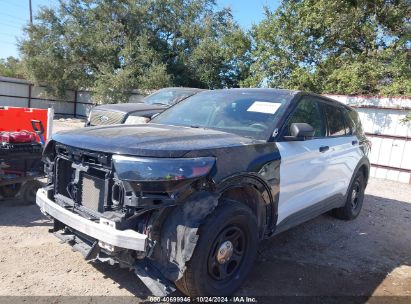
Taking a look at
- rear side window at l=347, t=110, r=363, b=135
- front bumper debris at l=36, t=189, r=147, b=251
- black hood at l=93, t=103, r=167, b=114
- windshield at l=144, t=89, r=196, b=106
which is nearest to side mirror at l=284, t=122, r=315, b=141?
front bumper debris at l=36, t=189, r=147, b=251

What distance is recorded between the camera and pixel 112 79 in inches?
883

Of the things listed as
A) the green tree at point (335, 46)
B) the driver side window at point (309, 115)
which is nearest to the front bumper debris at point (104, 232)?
the driver side window at point (309, 115)

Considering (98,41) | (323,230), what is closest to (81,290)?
(323,230)

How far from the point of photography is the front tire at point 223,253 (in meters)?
3.04

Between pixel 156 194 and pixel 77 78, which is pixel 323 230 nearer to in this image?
pixel 156 194

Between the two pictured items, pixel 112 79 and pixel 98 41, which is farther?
pixel 98 41

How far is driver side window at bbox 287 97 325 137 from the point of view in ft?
14.2

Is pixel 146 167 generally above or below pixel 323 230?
above

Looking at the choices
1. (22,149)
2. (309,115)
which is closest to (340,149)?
(309,115)

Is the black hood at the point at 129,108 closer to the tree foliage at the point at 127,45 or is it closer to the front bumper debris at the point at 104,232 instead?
the front bumper debris at the point at 104,232

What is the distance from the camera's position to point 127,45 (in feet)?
79.9

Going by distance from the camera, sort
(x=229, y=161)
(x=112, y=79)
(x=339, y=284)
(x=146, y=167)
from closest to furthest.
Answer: (x=146, y=167)
(x=229, y=161)
(x=339, y=284)
(x=112, y=79)

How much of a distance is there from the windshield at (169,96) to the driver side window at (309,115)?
517cm

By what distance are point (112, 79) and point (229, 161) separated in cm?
2037
